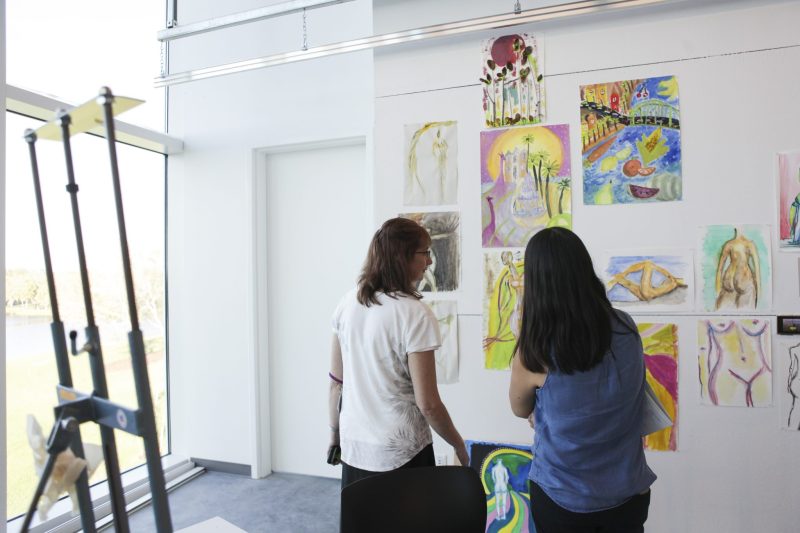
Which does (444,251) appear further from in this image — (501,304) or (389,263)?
(389,263)

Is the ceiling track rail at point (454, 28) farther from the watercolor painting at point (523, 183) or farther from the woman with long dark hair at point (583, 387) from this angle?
the woman with long dark hair at point (583, 387)

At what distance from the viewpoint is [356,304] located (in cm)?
182

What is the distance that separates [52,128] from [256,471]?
3.35 metres

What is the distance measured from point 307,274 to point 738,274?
103 inches

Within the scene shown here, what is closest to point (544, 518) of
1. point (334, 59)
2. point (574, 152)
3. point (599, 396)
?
point (599, 396)

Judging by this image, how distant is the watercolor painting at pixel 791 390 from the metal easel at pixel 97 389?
268cm

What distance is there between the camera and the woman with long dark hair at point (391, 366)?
1736 mm

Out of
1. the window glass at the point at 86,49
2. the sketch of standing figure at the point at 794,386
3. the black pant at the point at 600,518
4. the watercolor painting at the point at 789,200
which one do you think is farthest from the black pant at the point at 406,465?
the window glass at the point at 86,49

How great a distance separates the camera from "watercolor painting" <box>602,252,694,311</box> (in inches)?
103

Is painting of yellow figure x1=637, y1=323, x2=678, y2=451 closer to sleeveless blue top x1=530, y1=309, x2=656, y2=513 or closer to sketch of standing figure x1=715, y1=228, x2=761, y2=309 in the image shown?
sketch of standing figure x1=715, y1=228, x2=761, y2=309

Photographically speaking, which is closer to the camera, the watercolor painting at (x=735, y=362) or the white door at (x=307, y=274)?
the watercolor painting at (x=735, y=362)

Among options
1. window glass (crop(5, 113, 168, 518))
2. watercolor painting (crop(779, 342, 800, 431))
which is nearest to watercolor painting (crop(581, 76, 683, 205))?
watercolor painting (crop(779, 342, 800, 431))

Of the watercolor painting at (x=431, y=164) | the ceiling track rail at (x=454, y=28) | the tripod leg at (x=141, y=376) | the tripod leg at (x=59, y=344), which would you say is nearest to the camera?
the tripod leg at (x=141, y=376)

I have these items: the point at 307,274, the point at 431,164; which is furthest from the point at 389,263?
the point at 307,274
